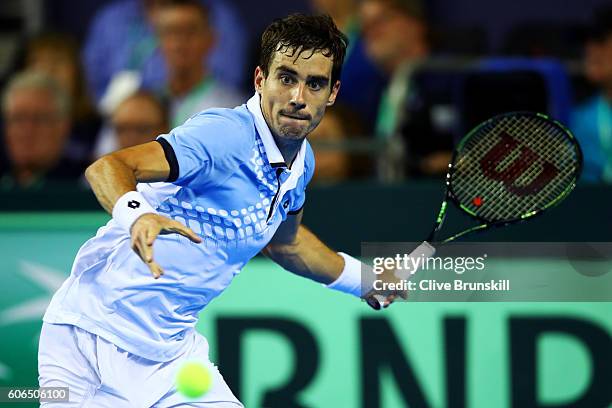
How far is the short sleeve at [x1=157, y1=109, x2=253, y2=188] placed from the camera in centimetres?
383

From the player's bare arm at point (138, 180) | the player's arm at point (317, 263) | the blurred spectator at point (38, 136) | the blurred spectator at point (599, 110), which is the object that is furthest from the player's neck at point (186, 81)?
the player's bare arm at point (138, 180)

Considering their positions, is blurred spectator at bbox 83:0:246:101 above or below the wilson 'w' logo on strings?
above

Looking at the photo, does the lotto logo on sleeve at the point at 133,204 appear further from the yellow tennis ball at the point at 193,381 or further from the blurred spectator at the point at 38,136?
the blurred spectator at the point at 38,136

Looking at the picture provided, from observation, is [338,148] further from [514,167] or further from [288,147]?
[288,147]

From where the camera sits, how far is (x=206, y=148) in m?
3.94

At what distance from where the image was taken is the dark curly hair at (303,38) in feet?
13.5

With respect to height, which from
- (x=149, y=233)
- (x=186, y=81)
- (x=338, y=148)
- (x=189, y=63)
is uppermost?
(x=189, y=63)

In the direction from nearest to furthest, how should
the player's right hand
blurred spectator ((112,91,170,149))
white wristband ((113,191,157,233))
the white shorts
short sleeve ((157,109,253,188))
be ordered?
the player's right hand < white wristband ((113,191,157,233)) < short sleeve ((157,109,253,188)) < the white shorts < blurred spectator ((112,91,170,149))

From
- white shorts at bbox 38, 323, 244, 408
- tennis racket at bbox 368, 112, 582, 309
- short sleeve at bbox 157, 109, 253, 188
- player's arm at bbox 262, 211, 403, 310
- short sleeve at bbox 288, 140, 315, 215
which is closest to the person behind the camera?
short sleeve at bbox 157, 109, 253, 188

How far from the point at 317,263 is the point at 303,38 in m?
1.07

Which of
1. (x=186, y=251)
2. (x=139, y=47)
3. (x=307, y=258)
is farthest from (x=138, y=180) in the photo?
(x=139, y=47)

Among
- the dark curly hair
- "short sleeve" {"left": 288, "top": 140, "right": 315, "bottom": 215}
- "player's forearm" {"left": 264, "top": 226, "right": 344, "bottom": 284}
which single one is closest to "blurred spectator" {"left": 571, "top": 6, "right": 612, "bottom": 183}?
"player's forearm" {"left": 264, "top": 226, "right": 344, "bottom": 284}

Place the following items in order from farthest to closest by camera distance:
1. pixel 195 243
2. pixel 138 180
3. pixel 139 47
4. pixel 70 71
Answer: pixel 139 47, pixel 70 71, pixel 195 243, pixel 138 180

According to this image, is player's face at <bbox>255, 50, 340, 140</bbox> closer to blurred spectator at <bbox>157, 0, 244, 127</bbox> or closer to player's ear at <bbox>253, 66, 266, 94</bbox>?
player's ear at <bbox>253, 66, 266, 94</bbox>
